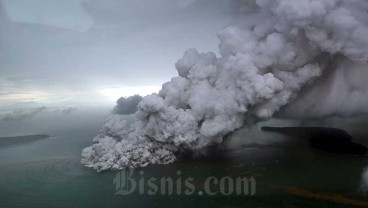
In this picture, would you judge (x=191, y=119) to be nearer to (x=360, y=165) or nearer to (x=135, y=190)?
(x=135, y=190)

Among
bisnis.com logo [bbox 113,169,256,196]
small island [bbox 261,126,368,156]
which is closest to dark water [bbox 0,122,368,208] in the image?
bisnis.com logo [bbox 113,169,256,196]

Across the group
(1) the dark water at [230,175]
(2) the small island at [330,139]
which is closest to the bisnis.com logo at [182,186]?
(1) the dark water at [230,175]

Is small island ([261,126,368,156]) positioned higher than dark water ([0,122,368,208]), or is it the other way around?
small island ([261,126,368,156])

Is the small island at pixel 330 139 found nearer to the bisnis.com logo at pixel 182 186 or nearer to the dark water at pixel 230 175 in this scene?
the dark water at pixel 230 175

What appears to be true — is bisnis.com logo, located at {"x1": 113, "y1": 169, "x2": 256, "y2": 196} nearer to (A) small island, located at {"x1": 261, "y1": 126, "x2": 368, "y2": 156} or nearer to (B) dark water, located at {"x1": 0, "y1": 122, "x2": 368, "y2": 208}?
(B) dark water, located at {"x1": 0, "y1": 122, "x2": 368, "y2": 208}

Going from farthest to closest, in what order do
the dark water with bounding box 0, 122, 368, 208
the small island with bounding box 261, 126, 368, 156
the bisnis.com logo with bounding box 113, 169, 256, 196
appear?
the small island with bounding box 261, 126, 368, 156 → the bisnis.com logo with bounding box 113, 169, 256, 196 → the dark water with bounding box 0, 122, 368, 208

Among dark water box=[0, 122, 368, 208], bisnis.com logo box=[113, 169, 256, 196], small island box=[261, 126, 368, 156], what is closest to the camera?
dark water box=[0, 122, 368, 208]
